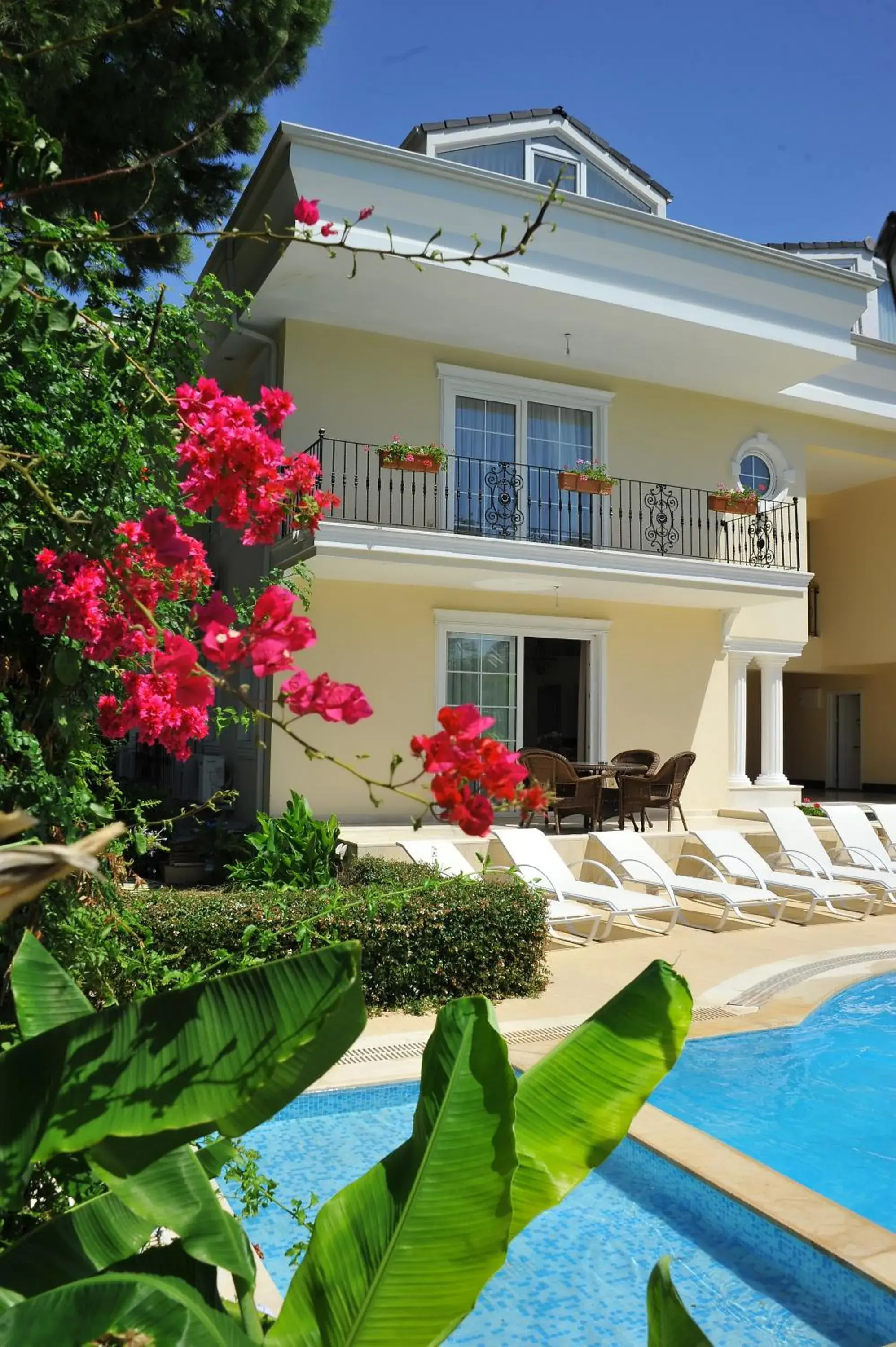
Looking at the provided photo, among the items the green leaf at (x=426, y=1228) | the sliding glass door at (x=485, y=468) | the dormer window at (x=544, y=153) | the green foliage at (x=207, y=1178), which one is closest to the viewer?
the green foliage at (x=207, y=1178)

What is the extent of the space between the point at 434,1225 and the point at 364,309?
41.6 ft

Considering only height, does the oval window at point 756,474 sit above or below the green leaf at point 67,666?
above

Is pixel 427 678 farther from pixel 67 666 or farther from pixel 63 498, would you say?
pixel 67 666

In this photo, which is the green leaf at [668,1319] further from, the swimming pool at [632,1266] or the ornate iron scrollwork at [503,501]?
the ornate iron scrollwork at [503,501]

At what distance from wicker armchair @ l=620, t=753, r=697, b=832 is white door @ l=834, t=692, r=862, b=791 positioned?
10891 mm

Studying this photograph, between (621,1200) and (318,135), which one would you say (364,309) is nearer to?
(318,135)

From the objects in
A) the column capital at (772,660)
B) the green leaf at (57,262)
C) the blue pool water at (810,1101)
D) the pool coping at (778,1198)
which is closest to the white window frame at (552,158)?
the column capital at (772,660)

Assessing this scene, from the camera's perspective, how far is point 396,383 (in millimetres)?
14078

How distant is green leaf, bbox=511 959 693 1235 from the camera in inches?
85.0

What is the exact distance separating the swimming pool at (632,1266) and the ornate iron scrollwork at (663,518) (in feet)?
39.0

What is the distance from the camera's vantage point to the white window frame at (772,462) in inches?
653

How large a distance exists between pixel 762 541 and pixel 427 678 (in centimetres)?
606

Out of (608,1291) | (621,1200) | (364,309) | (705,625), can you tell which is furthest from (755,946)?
(364,309)

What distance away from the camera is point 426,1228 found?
71.7 inches
